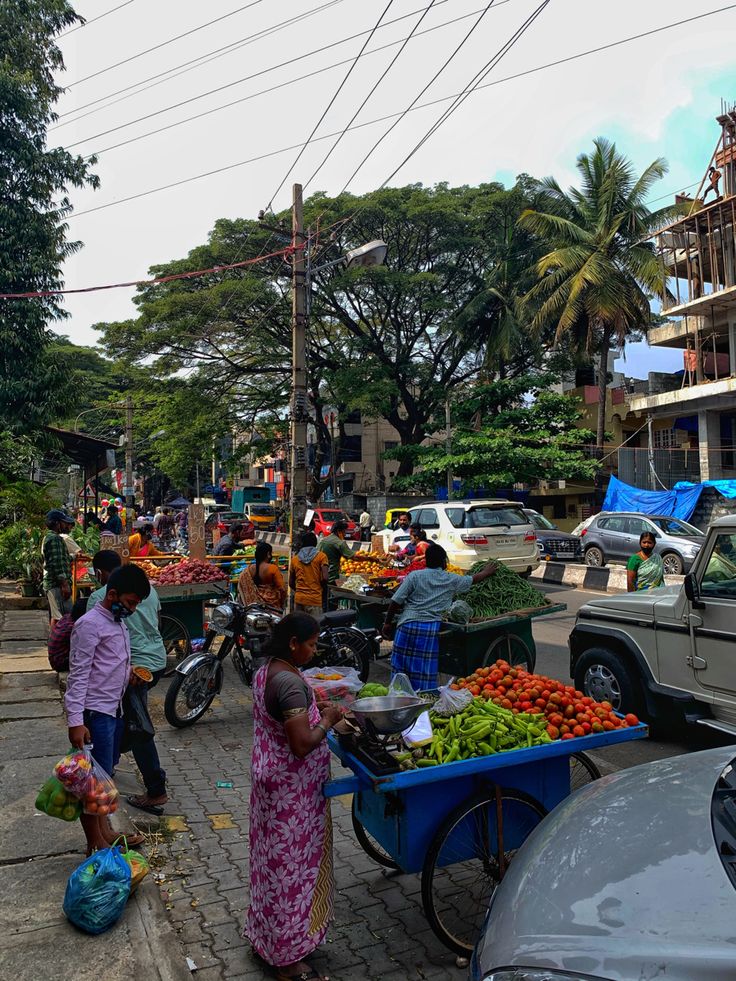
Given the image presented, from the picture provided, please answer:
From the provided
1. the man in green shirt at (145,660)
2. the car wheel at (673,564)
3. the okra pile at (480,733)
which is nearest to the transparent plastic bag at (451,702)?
the okra pile at (480,733)

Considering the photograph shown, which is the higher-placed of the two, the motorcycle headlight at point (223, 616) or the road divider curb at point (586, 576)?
the motorcycle headlight at point (223, 616)

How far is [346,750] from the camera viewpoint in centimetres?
344

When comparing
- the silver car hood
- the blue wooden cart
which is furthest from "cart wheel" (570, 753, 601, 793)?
the silver car hood

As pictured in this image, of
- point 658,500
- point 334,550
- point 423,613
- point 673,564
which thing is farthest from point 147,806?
point 658,500

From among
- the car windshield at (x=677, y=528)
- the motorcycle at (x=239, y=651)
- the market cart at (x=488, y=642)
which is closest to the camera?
the motorcycle at (x=239, y=651)

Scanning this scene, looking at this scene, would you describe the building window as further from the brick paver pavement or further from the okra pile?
the okra pile

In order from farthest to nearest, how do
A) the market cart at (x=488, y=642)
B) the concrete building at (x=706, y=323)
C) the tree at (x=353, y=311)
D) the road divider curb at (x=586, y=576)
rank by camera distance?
the tree at (x=353, y=311)
the concrete building at (x=706, y=323)
the road divider curb at (x=586, y=576)
the market cart at (x=488, y=642)

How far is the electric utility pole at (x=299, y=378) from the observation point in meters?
13.1

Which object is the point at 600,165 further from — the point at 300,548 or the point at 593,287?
the point at 300,548

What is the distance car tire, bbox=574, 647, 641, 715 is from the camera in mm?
6047

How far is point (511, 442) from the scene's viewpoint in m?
27.0

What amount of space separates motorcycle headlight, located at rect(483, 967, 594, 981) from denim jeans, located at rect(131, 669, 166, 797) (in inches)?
127

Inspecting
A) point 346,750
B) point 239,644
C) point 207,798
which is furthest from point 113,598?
point 239,644

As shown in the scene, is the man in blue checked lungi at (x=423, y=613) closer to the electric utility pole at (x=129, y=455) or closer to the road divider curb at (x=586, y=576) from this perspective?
the road divider curb at (x=586, y=576)
